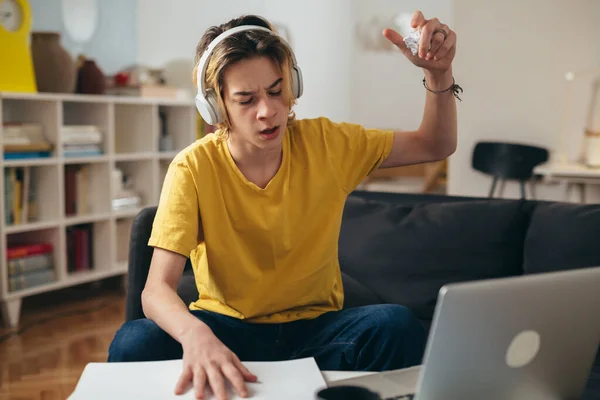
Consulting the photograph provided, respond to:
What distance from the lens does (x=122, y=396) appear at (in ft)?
3.17

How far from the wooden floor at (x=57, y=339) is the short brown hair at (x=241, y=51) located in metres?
1.60

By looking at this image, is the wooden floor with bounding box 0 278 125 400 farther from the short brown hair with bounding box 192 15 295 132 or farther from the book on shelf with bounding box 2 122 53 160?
the short brown hair with bounding box 192 15 295 132

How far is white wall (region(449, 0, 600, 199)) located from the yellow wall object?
266cm

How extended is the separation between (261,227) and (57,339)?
7.09 feet

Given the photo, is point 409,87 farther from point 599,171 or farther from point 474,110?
point 599,171

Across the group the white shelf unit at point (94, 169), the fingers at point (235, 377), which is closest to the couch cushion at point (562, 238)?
the fingers at point (235, 377)

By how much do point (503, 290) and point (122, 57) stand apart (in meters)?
4.29

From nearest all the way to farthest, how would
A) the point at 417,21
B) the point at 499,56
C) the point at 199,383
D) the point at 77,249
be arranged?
the point at 199,383 < the point at 417,21 < the point at 77,249 < the point at 499,56

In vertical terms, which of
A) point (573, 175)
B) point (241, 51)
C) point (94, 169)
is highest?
point (241, 51)

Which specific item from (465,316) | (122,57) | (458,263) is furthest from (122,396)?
(122,57)

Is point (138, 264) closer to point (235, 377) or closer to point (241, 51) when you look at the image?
point (241, 51)

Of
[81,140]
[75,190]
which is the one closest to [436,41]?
Result: [81,140]

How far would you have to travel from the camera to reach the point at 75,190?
397 cm

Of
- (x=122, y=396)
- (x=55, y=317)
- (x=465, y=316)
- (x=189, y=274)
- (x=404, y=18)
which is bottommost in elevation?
(x=55, y=317)
